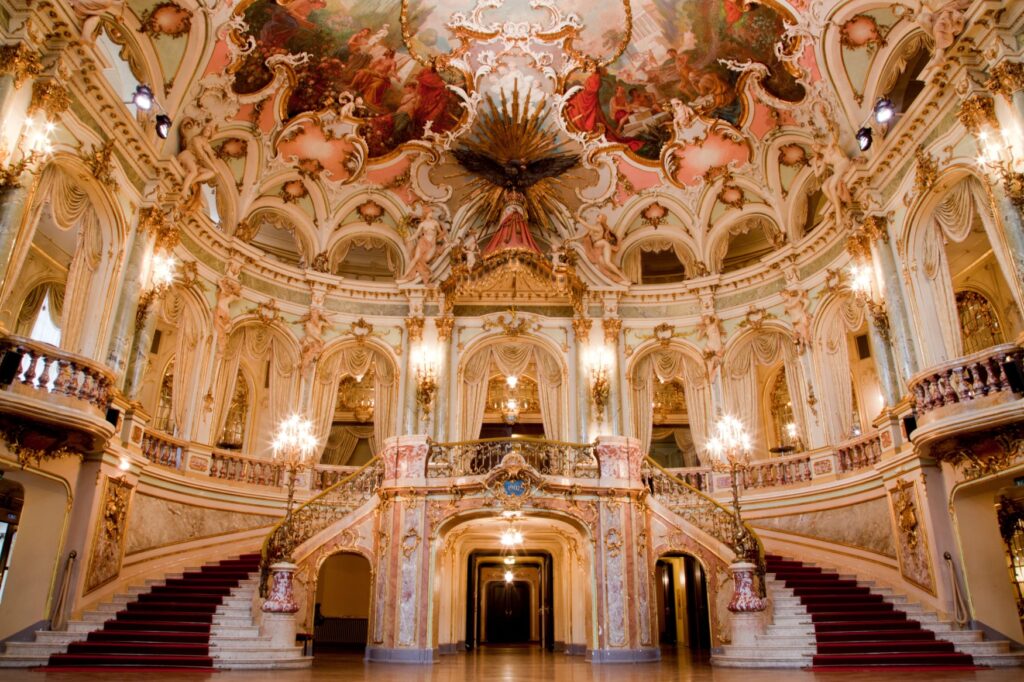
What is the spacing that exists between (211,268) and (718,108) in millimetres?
12198

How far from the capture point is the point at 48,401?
930 cm

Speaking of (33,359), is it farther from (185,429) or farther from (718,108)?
(718,108)

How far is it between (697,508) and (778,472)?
3.24 m

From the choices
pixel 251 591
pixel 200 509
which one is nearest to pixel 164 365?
pixel 200 509

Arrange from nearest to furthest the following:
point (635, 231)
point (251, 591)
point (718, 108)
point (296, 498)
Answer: point (251, 591) < point (296, 498) < point (718, 108) < point (635, 231)

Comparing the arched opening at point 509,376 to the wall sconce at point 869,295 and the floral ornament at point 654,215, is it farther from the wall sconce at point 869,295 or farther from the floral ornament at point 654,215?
the wall sconce at point 869,295

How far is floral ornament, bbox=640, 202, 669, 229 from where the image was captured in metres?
18.9

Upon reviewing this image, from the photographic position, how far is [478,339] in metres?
18.1

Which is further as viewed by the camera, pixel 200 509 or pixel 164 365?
pixel 164 365

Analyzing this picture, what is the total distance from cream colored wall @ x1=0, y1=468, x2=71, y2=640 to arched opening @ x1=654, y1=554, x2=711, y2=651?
10835 mm

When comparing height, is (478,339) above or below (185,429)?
above

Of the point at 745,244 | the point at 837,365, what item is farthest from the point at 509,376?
the point at 745,244

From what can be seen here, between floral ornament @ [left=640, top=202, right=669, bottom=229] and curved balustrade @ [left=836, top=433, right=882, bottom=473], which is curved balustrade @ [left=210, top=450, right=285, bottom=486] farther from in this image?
curved balustrade @ [left=836, top=433, right=882, bottom=473]

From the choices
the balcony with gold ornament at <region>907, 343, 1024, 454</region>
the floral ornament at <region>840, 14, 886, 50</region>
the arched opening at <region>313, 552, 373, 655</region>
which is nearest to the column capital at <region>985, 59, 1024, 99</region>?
the balcony with gold ornament at <region>907, 343, 1024, 454</region>
